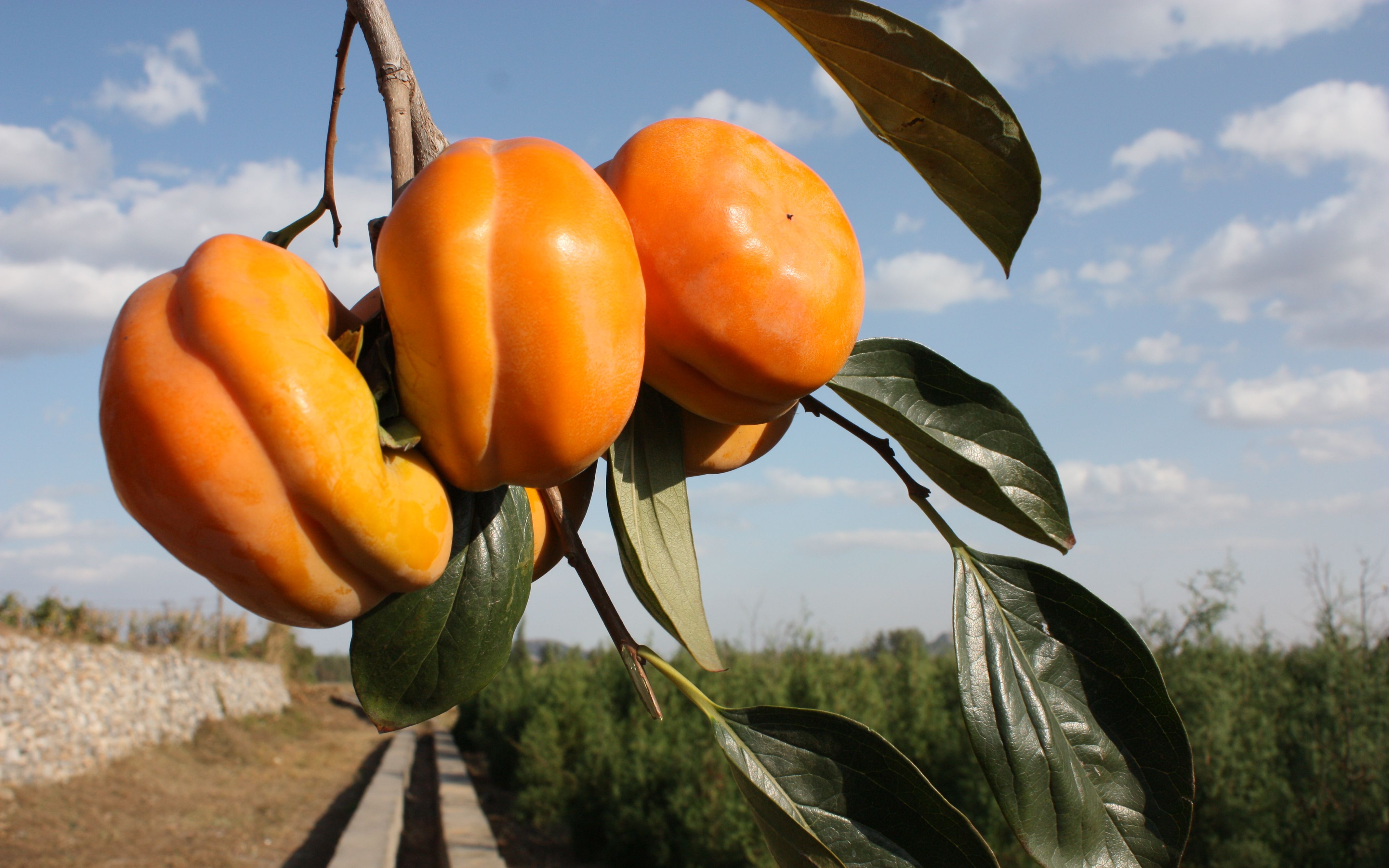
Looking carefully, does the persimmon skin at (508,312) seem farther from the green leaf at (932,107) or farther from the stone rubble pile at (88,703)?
the stone rubble pile at (88,703)

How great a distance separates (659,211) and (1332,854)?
234 inches

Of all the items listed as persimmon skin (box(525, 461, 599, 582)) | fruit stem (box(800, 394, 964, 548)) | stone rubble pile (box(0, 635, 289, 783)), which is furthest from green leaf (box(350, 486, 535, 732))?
stone rubble pile (box(0, 635, 289, 783))

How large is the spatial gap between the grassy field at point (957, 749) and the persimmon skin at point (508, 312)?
5.40 meters

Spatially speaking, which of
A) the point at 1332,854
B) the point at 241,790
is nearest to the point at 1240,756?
the point at 1332,854

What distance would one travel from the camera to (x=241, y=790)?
12.5 m

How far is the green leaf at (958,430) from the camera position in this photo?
52 cm

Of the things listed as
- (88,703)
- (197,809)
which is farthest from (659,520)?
(88,703)

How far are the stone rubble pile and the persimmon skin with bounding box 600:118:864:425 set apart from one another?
11.9m

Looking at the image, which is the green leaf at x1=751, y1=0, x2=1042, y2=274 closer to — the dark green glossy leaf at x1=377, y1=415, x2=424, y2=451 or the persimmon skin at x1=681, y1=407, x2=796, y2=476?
the persimmon skin at x1=681, y1=407, x2=796, y2=476

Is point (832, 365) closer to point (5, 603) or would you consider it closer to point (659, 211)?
point (659, 211)

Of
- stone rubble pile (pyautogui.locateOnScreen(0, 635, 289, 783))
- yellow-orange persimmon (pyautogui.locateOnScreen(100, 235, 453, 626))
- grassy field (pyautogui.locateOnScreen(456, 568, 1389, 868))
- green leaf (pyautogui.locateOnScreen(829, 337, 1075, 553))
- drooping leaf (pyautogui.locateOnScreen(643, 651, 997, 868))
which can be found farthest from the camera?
stone rubble pile (pyautogui.locateOnScreen(0, 635, 289, 783))

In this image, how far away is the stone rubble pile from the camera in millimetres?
9688

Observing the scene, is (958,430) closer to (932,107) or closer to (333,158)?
(932,107)

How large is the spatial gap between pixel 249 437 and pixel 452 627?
0.59 feet
